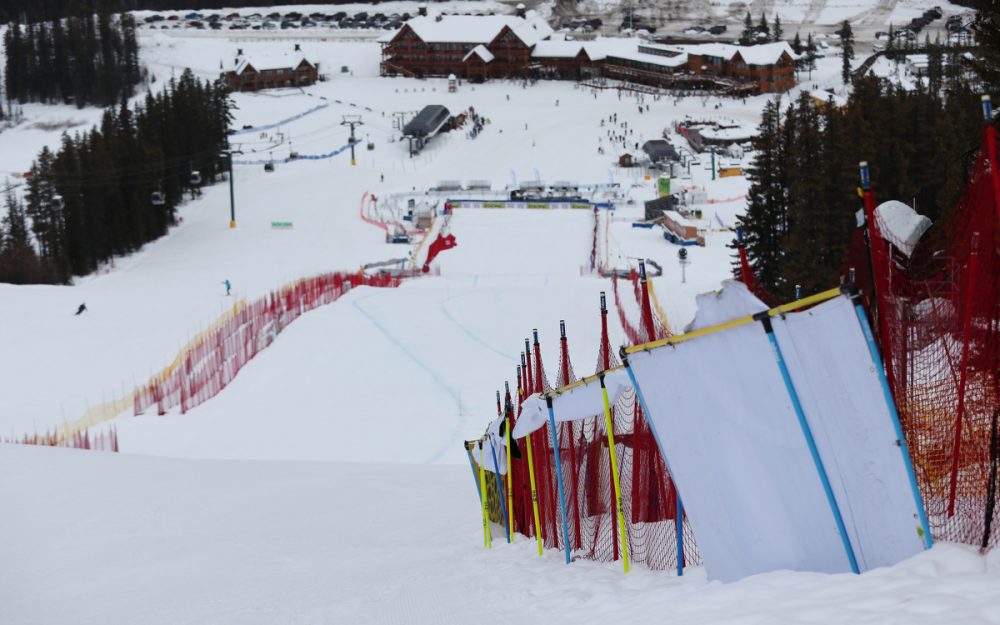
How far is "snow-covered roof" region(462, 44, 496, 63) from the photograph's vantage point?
88.9 meters

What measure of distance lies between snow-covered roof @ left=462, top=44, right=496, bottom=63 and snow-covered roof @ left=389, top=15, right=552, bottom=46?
64.4 inches

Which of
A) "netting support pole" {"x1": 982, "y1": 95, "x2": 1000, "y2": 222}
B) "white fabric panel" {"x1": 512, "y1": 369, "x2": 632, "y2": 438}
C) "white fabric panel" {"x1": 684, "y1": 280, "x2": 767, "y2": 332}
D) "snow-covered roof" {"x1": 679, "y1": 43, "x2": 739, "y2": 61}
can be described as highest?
"netting support pole" {"x1": 982, "y1": 95, "x2": 1000, "y2": 222}

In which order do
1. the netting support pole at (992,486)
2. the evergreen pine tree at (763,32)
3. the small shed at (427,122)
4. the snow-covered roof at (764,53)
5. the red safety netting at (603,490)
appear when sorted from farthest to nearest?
the evergreen pine tree at (763,32) < the snow-covered roof at (764,53) < the small shed at (427,122) < the red safety netting at (603,490) < the netting support pole at (992,486)

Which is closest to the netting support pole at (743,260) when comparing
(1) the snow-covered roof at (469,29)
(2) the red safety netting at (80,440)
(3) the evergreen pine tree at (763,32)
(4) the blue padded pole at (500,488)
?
(4) the blue padded pole at (500,488)

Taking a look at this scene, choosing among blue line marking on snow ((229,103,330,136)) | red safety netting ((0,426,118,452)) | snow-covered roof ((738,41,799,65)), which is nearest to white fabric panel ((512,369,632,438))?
red safety netting ((0,426,118,452))

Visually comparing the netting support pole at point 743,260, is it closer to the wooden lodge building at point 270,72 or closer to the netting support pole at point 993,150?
the netting support pole at point 993,150

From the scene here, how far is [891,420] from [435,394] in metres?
15.9

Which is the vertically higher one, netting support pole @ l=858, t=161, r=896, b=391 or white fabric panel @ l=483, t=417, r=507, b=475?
netting support pole @ l=858, t=161, r=896, b=391

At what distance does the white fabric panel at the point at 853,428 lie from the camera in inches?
208

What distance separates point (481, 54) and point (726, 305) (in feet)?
281

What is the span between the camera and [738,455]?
19.5 feet

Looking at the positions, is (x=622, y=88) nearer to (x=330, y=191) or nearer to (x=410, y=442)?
(x=330, y=191)

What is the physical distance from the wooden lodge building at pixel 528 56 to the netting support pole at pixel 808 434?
84.7m

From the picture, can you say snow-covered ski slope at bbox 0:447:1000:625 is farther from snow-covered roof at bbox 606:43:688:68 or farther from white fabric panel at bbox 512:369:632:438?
snow-covered roof at bbox 606:43:688:68
